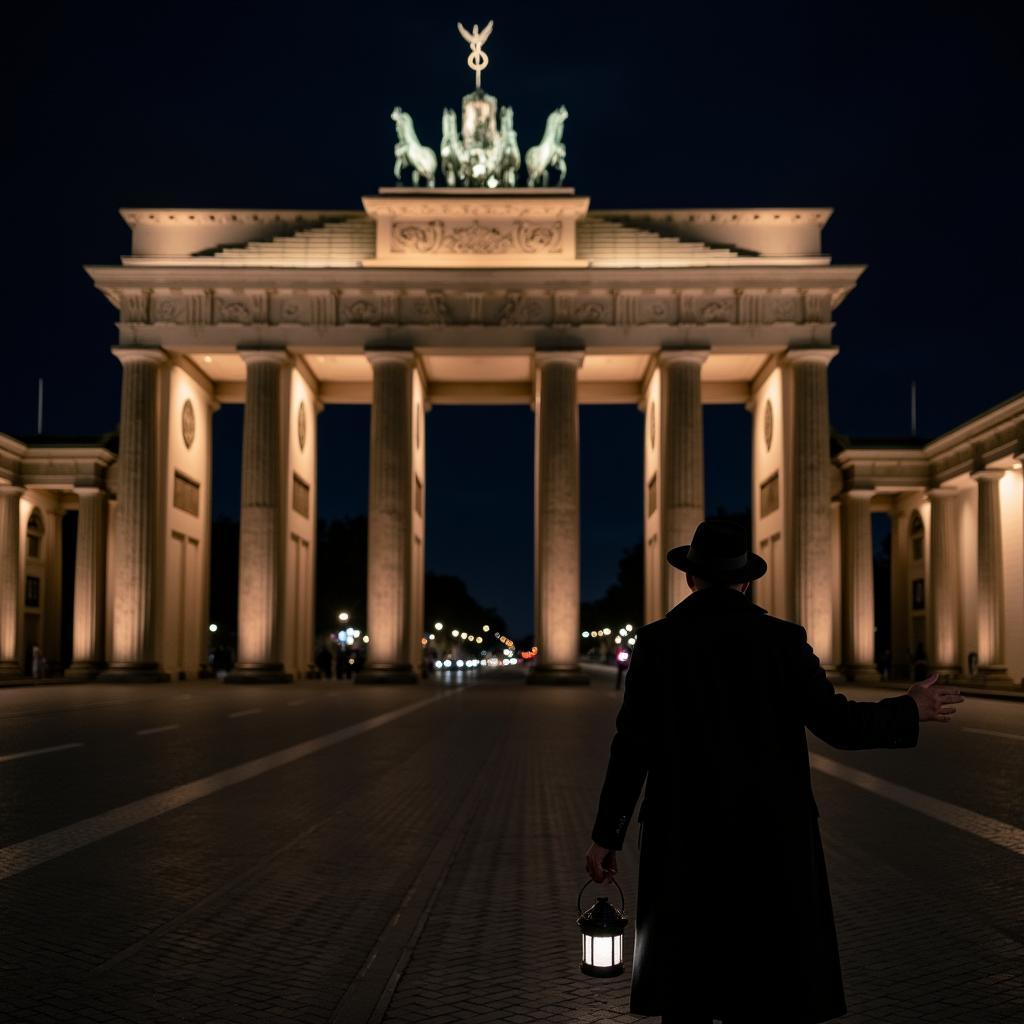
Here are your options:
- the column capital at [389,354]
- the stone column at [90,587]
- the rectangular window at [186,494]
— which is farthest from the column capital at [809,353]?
the stone column at [90,587]

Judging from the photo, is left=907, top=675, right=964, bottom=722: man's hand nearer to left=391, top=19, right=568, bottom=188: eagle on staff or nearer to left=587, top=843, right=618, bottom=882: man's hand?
left=587, top=843, right=618, bottom=882: man's hand

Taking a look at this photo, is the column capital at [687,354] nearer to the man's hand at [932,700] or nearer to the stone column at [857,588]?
the stone column at [857,588]

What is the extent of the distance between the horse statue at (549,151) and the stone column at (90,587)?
937 inches

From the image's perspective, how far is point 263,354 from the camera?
5003cm

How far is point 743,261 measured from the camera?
1988 inches

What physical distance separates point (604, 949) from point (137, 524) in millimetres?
47294

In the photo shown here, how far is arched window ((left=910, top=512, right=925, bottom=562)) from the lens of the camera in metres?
59.2

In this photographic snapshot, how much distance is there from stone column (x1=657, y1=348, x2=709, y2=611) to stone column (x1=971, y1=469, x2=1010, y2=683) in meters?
10.6

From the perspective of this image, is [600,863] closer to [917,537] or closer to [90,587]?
[90,587]

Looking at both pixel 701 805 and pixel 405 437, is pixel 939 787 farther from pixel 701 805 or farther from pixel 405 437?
pixel 405 437

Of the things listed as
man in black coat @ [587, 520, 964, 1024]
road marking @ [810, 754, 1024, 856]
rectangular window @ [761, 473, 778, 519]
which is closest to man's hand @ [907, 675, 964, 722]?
man in black coat @ [587, 520, 964, 1024]

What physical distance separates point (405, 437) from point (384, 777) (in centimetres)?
3600

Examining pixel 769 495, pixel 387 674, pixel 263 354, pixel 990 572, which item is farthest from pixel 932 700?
pixel 769 495

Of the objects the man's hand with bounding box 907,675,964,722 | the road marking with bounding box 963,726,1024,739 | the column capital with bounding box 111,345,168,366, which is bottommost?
the road marking with bounding box 963,726,1024,739
